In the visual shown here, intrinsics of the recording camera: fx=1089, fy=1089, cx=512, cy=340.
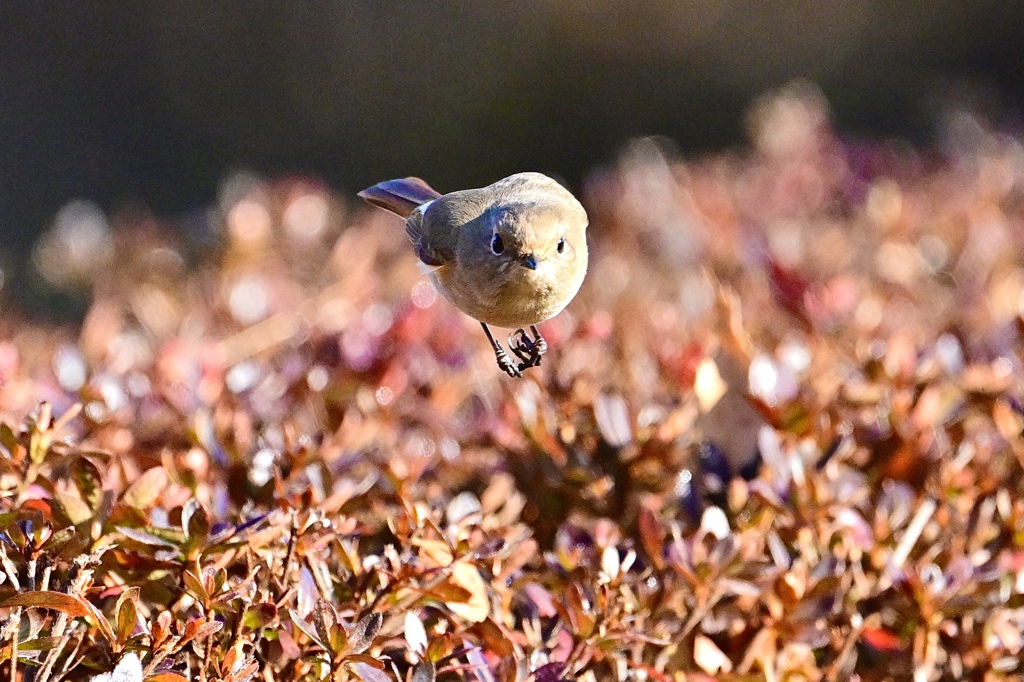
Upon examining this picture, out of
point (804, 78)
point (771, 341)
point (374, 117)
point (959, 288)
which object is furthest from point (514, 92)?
point (771, 341)

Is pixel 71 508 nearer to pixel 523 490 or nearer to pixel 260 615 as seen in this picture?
pixel 260 615

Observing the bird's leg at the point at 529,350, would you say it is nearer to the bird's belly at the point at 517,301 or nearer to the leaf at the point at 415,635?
the bird's belly at the point at 517,301

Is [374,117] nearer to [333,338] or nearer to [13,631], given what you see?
[333,338]

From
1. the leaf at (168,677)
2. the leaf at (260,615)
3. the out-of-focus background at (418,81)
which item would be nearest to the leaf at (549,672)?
the leaf at (260,615)

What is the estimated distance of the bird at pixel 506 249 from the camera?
64.3 inches

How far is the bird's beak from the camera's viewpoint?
163 centimetres

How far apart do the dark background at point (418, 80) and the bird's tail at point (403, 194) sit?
26.1 ft

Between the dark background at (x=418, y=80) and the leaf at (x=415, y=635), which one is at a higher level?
the leaf at (x=415, y=635)

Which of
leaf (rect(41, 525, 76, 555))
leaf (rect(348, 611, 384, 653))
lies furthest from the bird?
leaf (rect(41, 525, 76, 555))

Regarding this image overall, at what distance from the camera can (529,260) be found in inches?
64.3

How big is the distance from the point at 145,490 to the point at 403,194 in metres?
0.63

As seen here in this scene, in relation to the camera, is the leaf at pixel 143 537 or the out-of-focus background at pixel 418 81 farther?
the out-of-focus background at pixel 418 81

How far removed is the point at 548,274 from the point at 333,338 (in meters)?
1.06

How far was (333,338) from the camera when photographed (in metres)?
2.57
